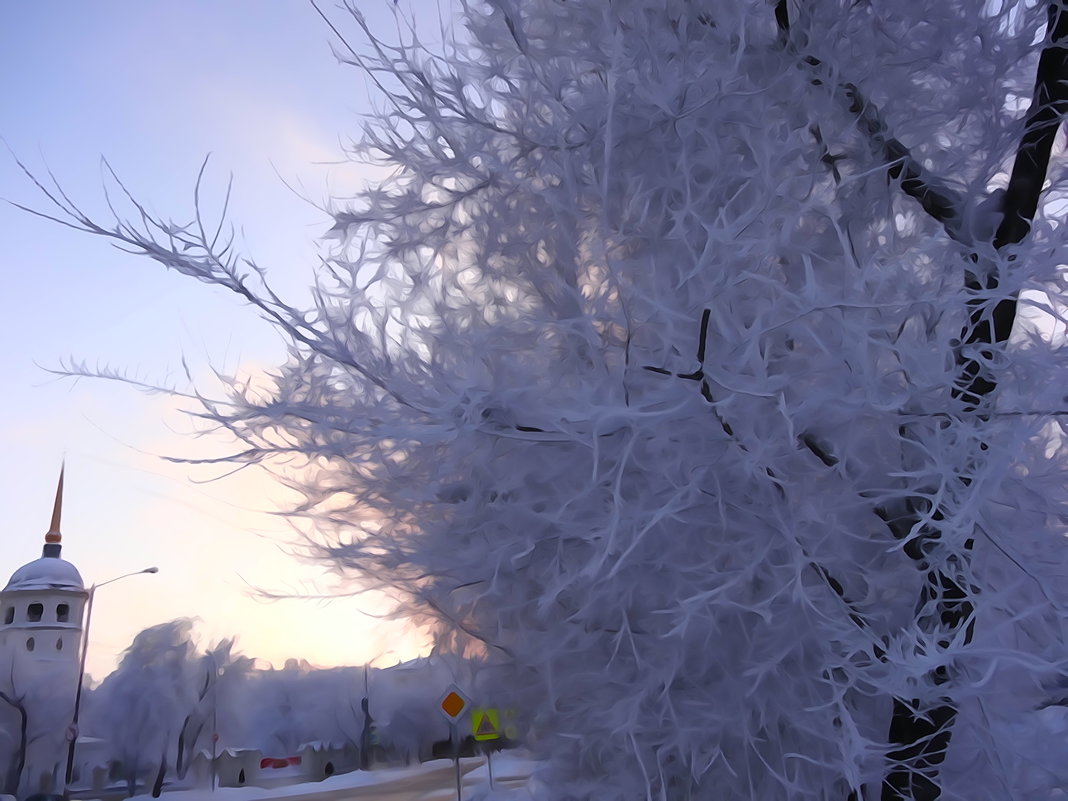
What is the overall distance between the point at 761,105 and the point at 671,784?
322 centimetres

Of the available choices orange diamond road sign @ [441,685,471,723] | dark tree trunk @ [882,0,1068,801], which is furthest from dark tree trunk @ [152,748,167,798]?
dark tree trunk @ [882,0,1068,801]

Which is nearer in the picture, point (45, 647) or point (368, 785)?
point (368, 785)

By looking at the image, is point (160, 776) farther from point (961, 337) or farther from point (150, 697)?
Answer: point (961, 337)

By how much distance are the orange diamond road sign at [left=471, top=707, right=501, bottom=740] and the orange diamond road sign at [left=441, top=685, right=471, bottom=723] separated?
3.1 inches

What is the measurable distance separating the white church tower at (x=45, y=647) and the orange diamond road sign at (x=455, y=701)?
3319 cm

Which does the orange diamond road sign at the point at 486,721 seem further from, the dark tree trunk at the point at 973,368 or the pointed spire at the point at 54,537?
the pointed spire at the point at 54,537

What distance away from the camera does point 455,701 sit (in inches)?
188

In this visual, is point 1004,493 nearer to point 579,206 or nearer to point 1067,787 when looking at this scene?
point 1067,787

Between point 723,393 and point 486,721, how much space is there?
268 centimetres

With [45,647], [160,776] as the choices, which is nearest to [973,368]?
[160,776]

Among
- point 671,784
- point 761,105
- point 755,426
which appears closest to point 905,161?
point 761,105

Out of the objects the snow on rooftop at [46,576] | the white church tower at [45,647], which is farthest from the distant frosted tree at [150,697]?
the snow on rooftop at [46,576]

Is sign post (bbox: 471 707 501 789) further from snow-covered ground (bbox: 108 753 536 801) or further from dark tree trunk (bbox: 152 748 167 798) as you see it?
dark tree trunk (bbox: 152 748 167 798)

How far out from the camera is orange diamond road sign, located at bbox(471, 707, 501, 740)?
461cm
